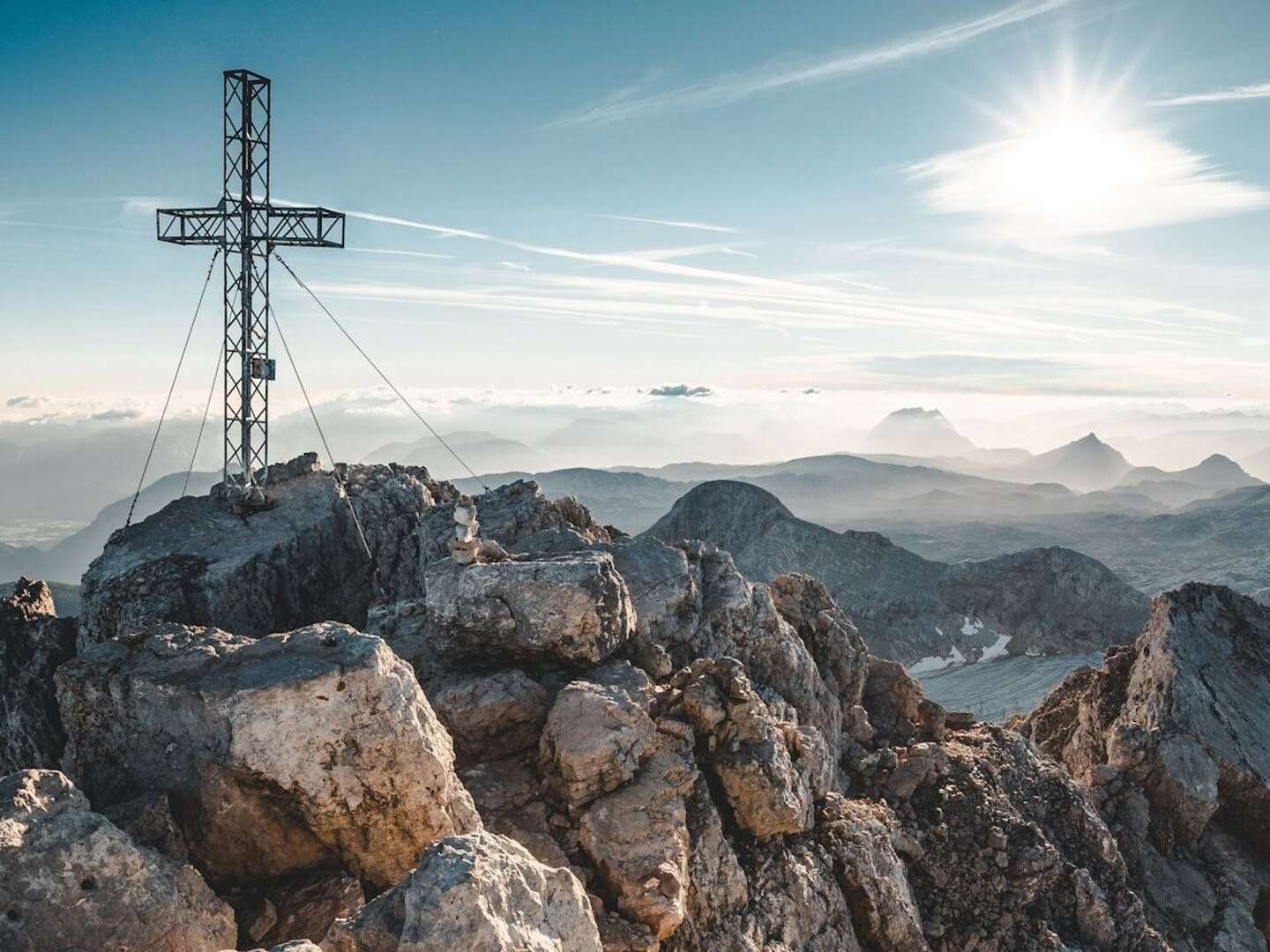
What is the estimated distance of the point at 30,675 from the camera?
778 inches

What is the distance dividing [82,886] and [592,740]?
6.92 m

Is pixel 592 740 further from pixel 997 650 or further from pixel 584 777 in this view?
pixel 997 650

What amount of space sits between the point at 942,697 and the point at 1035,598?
30.4 m

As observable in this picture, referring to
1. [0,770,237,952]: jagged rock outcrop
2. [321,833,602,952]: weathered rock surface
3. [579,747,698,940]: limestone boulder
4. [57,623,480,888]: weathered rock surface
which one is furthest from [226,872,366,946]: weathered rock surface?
[579,747,698,940]: limestone boulder

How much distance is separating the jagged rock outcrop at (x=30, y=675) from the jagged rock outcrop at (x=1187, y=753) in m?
27.1

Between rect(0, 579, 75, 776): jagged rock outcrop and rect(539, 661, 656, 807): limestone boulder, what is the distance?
38.5ft

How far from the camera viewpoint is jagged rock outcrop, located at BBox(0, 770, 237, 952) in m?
8.35

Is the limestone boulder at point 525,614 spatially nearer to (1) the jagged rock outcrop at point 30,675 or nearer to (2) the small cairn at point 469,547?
(2) the small cairn at point 469,547

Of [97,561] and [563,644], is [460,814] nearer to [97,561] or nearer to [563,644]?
[563,644]

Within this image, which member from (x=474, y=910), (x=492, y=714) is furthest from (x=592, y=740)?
(x=474, y=910)

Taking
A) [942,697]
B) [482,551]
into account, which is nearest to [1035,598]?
[942,697]

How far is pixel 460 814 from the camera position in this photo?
11.6 meters

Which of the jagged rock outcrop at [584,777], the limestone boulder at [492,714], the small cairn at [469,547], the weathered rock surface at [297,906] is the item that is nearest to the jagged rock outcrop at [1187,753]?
the jagged rock outcrop at [584,777]

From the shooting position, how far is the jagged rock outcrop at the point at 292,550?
2473 cm
